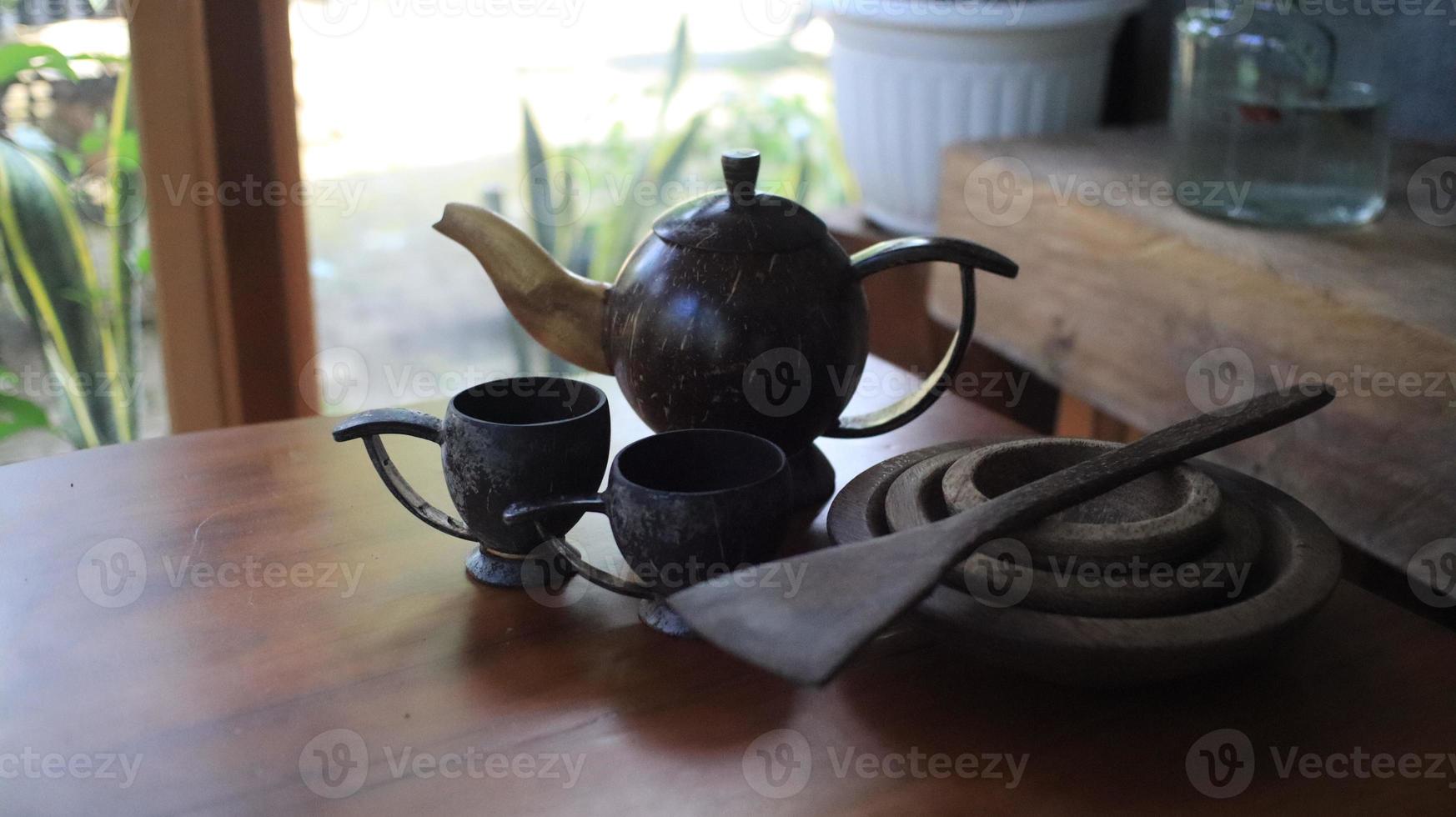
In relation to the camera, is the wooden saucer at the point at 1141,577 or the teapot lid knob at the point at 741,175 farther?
the teapot lid knob at the point at 741,175

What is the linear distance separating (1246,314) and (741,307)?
0.49 m

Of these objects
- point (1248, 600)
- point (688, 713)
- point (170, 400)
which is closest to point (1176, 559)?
point (1248, 600)

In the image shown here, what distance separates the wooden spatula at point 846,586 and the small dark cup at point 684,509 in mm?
50

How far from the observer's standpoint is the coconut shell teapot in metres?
0.63

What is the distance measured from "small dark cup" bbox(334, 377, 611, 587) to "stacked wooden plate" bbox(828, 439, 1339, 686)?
0.41ft

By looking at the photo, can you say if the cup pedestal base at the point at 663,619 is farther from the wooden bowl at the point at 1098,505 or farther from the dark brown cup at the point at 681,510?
the wooden bowl at the point at 1098,505

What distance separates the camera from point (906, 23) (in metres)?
1.24

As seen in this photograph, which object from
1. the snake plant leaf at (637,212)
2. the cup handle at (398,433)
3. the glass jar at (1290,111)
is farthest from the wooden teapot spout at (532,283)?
the snake plant leaf at (637,212)

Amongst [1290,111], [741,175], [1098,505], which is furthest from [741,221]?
[1290,111]

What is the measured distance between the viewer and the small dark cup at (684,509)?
1.71 ft

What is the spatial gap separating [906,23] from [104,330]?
2.98ft

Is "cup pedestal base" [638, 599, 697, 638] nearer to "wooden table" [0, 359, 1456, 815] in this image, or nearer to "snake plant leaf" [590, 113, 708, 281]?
"wooden table" [0, 359, 1456, 815]

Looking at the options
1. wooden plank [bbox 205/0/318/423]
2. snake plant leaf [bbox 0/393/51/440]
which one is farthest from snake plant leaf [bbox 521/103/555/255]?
snake plant leaf [bbox 0/393/51/440]

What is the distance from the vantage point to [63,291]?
1271 mm
